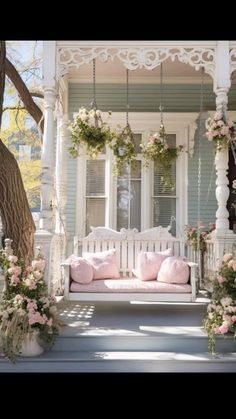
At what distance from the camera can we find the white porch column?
475 centimetres

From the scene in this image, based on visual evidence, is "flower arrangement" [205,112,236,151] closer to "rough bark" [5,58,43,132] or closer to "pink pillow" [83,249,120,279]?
"pink pillow" [83,249,120,279]

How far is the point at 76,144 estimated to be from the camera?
5.59 m

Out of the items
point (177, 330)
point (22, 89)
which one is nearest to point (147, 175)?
point (22, 89)

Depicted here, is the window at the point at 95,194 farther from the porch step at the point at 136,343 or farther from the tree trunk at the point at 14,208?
the porch step at the point at 136,343

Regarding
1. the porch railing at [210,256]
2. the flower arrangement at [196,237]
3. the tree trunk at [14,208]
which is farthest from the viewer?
the tree trunk at [14,208]

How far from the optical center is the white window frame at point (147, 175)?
273 inches

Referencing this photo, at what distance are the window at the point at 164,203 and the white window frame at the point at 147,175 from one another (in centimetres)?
7

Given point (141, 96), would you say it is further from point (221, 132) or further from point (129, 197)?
point (221, 132)

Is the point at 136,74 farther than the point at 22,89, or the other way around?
the point at 22,89

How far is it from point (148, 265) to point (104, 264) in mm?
566

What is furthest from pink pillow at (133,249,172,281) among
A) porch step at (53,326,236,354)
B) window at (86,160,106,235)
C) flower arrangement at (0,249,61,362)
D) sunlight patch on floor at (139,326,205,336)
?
window at (86,160,106,235)

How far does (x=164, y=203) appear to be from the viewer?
7.09 metres

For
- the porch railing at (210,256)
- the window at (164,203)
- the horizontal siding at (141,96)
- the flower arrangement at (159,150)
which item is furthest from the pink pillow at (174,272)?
the horizontal siding at (141,96)
